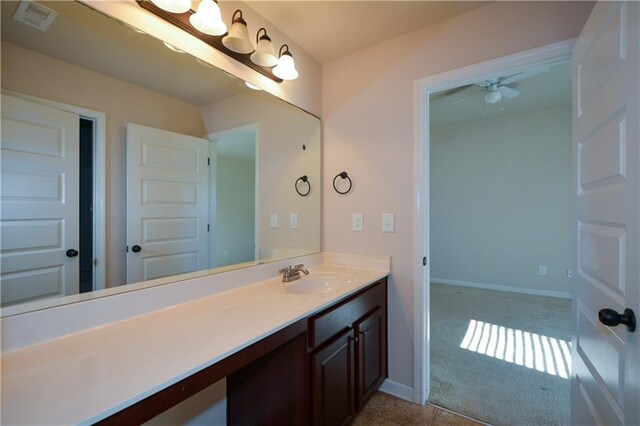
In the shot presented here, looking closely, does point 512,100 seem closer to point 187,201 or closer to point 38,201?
point 187,201

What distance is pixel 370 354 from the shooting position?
1704mm

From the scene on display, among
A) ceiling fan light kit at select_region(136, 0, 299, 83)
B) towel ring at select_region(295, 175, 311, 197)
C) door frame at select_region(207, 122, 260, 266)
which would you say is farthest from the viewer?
towel ring at select_region(295, 175, 311, 197)

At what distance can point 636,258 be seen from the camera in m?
0.78

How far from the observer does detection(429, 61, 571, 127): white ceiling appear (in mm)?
3019

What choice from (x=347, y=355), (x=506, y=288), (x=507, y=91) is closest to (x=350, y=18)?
(x=347, y=355)

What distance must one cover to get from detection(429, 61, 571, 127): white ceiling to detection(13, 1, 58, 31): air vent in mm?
3384

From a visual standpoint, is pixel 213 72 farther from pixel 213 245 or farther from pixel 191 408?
pixel 191 408

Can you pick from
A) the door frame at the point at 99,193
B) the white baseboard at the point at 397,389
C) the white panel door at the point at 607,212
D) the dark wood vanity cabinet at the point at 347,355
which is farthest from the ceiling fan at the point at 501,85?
the door frame at the point at 99,193

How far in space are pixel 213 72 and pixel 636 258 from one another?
182cm

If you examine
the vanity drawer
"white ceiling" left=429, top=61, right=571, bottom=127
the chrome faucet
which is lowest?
the vanity drawer

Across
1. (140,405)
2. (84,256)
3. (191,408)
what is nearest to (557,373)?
(191,408)

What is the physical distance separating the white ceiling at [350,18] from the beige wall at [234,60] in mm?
64

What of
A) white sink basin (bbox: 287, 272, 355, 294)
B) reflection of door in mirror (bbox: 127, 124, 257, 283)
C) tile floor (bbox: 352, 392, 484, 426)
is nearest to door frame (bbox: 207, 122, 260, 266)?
reflection of door in mirror (bbox: 127, 124, 257, 283)

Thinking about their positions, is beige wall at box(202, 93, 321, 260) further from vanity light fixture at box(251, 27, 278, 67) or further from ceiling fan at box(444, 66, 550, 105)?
ceiling fan at box(444, 66, 550, 105)
